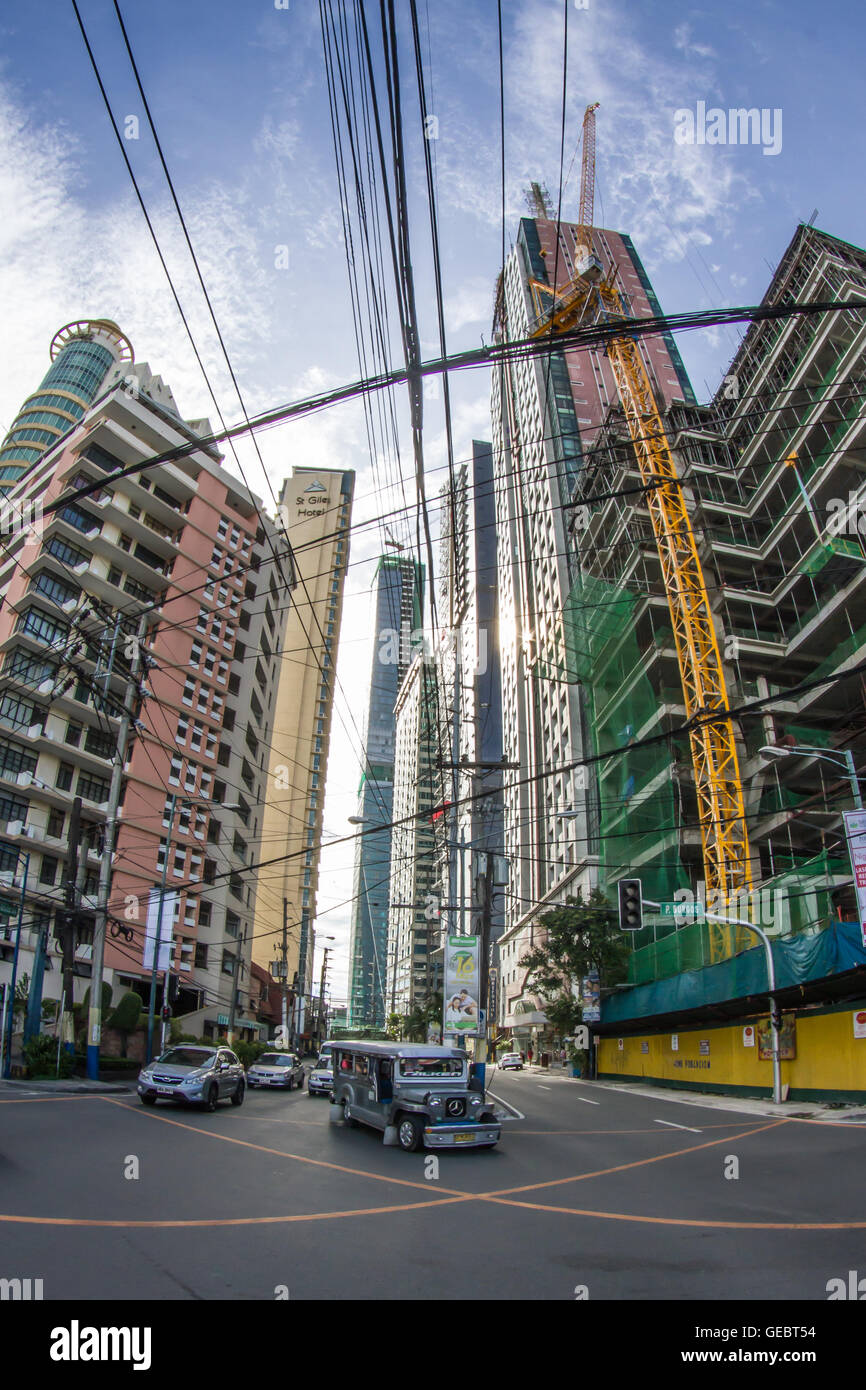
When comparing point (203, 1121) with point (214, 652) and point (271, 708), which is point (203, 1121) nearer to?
point (214, 652)

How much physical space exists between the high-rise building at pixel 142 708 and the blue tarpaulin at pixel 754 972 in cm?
2400

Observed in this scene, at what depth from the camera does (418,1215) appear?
7520 mm

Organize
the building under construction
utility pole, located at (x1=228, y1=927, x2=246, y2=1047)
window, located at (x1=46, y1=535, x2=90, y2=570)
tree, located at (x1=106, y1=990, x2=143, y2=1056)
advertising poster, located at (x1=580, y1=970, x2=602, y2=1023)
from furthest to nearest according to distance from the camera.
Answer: utility pole, located at (x1=228, y1=927, x2=246, y2=1047), window, located at (x1=46, y1=535, x2=90, y2=570), advertising poster, located at (x1=580, y1=970, x2=602, y2=1023), tree, located at (x1=106, y1=990, x2=143, y2=1056), the building under construction

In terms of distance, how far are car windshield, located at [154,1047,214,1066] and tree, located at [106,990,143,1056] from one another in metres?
16.1

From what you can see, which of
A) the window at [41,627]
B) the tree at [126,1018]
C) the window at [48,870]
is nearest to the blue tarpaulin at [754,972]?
the tree at [126,1018]

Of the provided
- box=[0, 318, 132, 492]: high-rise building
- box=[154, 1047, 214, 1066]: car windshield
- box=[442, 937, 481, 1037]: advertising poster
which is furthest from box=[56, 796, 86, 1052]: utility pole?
box=[0, 318, 132, 492]: high-rise building

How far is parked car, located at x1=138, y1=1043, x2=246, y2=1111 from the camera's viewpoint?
18.2 metres

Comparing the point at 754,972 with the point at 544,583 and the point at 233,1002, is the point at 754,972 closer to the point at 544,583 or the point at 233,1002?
the point at 233,1002

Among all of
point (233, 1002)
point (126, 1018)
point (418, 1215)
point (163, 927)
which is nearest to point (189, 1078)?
point (163, 927)

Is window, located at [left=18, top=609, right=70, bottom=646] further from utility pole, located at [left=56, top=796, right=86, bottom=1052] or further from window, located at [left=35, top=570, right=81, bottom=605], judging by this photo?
utility pole, located at [left=56, top=796, right=86, bottom=1052]

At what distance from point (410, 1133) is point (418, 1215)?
6184mm

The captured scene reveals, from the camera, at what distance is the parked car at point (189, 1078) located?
18.2 metres
